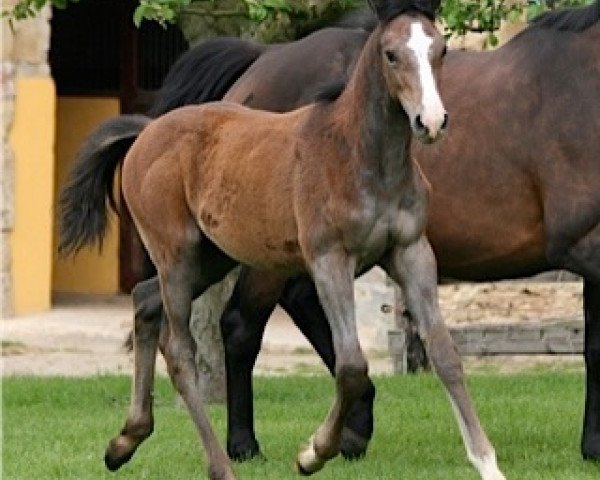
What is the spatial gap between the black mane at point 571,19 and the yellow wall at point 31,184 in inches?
326

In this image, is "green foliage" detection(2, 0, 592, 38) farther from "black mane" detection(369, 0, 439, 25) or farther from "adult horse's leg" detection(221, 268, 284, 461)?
"black mane" detection(369, 0, 439, 25)

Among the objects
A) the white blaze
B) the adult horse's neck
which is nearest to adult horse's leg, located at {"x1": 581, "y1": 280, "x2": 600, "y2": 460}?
the adult horse's neck

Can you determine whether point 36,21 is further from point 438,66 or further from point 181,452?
point 438,66

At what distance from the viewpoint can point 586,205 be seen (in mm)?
7938

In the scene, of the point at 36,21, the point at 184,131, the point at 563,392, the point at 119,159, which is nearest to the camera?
the point at 184,131

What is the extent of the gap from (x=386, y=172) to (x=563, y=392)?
473 centimetres

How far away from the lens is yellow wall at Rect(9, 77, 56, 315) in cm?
1609

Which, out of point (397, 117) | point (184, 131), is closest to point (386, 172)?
point (397, 117)

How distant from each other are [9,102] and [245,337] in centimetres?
768

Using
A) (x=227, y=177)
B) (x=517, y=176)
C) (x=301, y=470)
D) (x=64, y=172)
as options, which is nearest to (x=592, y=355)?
(x=517, y=176)

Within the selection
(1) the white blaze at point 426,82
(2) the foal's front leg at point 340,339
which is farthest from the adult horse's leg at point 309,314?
(1) the white blaze at point 426,82

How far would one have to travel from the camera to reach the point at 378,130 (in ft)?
23.0

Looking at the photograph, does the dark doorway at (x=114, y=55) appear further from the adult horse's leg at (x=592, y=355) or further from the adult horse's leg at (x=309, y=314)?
the adult horse's leg at (x=592, y=355)

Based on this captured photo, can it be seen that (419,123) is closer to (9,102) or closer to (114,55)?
(9,102)
